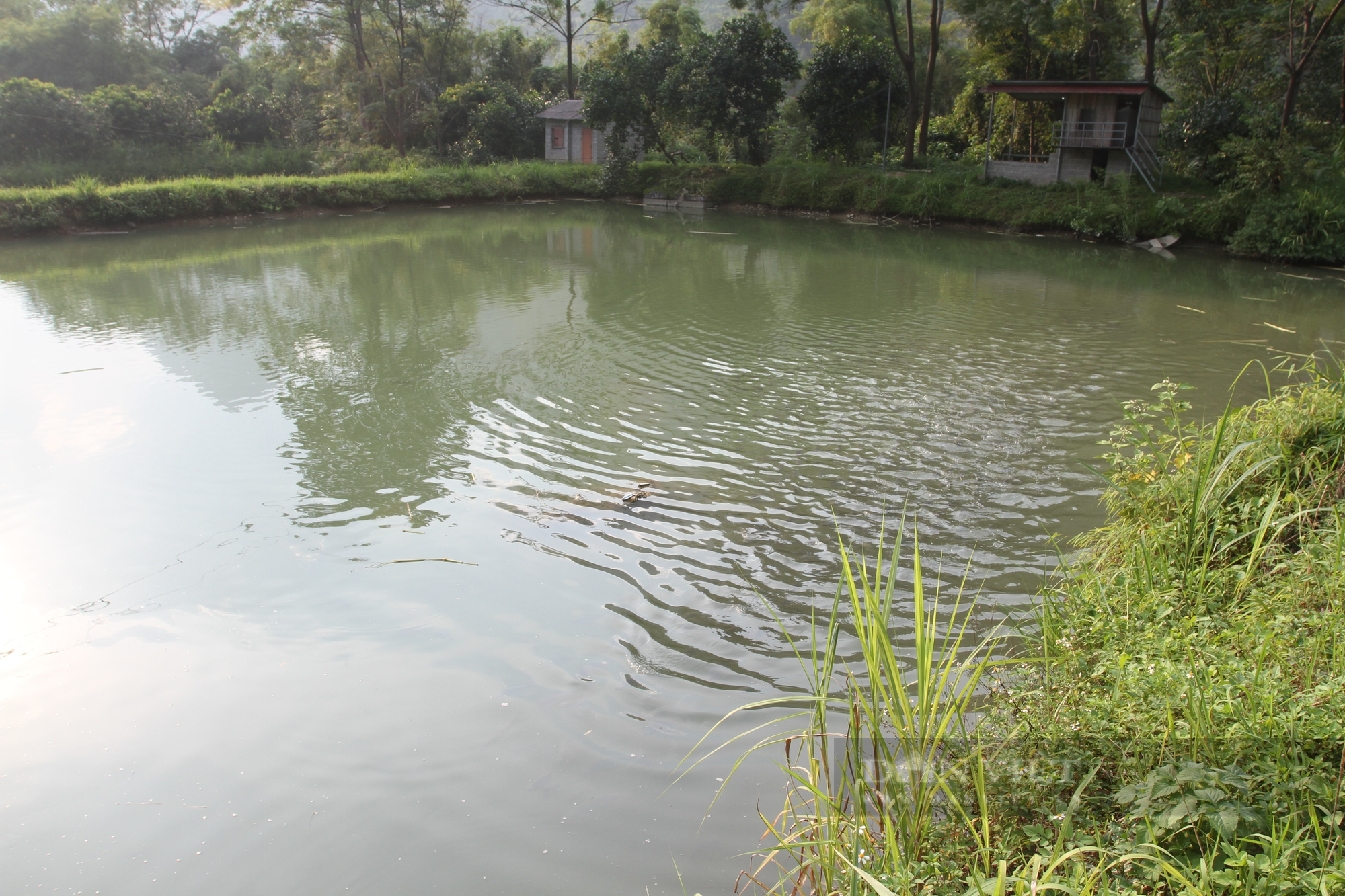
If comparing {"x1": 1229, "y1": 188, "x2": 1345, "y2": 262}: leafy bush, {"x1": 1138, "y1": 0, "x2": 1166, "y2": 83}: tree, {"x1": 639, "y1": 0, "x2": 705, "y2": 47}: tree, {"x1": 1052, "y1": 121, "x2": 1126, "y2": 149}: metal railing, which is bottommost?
{"x1": 1229, "y1": 188, "x2": 1345, "y2": 262}: leafy bush

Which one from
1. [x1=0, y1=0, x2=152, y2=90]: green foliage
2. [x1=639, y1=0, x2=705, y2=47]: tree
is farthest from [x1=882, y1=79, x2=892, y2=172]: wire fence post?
[x1=0, y1=0, x2=152, y2=90]: green foliage

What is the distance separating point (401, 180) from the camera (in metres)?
22.7

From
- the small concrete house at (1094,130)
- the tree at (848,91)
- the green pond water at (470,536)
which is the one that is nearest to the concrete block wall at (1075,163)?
the small concrete house at (1094,130)

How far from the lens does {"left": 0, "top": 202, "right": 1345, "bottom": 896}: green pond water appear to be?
2.77 meters

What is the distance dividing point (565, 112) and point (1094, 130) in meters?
17.3

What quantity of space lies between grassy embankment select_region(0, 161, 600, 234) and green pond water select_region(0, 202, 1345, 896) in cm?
740

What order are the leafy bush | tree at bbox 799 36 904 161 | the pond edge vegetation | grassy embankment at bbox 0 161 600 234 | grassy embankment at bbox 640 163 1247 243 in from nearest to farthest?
the leafy bush, the pond edge vegetation, grassy embankment at bbox 640 163 1247 243, grassy embankment at bbox 0 161 600 234, tree at bbox 799 36 904 161

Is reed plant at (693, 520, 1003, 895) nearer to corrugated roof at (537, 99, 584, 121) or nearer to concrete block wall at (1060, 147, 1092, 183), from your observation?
concrete block wall at (1060, 147, 1092, 183)

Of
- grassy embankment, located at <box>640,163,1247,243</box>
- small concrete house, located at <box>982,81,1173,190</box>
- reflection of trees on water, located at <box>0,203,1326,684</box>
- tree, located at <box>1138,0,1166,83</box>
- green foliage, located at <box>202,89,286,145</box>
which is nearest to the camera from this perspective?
reflection of trees on water, located at <box>0,203,1326,684</box>

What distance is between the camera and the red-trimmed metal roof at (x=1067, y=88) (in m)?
18.2

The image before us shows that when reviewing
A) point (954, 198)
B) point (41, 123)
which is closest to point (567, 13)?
point (41, 123)

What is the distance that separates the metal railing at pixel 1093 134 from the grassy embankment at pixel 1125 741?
18190 mm

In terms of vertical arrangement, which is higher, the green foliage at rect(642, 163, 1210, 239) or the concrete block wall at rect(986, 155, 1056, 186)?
the concrete block wall at rect(986, 155, 1056, 186)

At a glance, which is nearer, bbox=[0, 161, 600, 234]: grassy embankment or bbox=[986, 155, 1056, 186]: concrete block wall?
bbox=[0, 161, 600, 234]: grassy embankment
